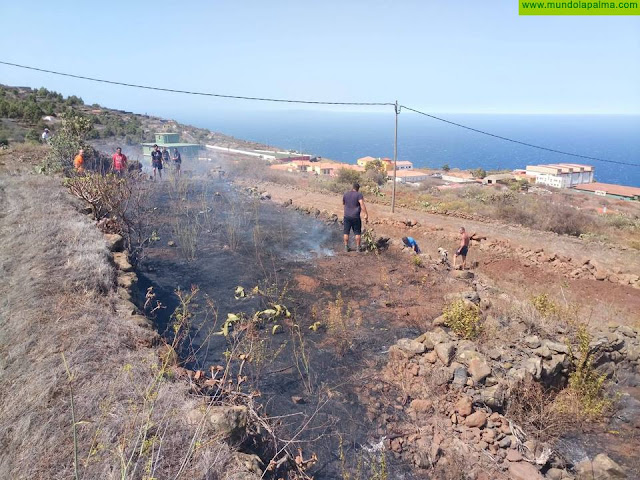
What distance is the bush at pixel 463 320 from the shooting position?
240 inches

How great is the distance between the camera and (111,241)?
812cm

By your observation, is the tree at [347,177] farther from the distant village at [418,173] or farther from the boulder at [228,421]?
the boulder at [228,421]

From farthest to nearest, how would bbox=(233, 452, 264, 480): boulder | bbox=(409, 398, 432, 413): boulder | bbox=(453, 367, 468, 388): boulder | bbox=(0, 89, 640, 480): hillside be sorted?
bbox=(453, 367, 468, 388): boulder < bbox=(409, 398, 432, 413): boulder < bbox=(0, 89, 640, 480): hillside < bbox=(233, 452, 264, 480): boulder

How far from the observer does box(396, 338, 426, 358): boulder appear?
5793 mm

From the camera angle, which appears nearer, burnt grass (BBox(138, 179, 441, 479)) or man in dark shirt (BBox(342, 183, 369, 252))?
burnt grass (BBox(138, 179, 441, 479))

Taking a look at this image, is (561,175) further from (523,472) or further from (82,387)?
(82,387)

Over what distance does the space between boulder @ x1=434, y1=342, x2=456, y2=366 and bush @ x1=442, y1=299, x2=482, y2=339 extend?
0.44m

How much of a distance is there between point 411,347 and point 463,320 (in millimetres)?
981

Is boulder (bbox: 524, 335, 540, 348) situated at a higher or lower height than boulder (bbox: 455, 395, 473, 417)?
higher

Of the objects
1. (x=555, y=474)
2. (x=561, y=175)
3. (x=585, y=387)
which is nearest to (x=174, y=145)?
(x=585, y=387)

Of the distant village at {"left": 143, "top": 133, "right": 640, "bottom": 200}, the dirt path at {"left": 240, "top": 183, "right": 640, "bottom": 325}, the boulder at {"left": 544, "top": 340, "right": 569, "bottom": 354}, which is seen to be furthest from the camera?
the distant village at {"left": 143, "top": 133, "right": 640, "bottom": 200}

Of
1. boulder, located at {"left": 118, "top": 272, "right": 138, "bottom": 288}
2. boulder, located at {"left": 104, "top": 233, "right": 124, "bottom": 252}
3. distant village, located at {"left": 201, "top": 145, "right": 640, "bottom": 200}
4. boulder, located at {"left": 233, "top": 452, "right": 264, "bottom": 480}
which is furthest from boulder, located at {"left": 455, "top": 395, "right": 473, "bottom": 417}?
distant village, located at {"left": 201, "top": 145, "right": 640, "bottom": 200}

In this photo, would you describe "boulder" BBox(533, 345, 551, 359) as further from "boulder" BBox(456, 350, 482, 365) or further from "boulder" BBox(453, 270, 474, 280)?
"boulder" BBox(453, 270, 474, 280)

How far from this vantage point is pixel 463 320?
6160mm
